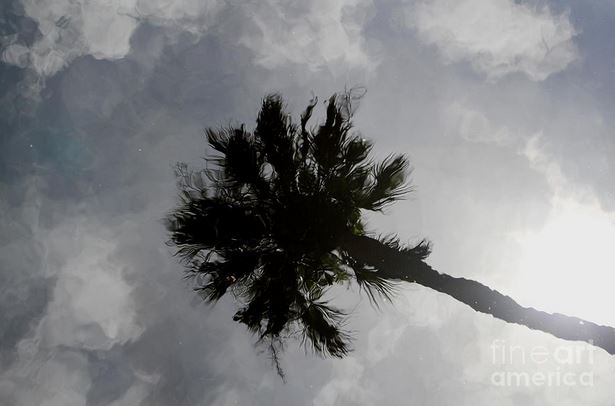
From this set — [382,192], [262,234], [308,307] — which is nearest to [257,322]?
[308,307]

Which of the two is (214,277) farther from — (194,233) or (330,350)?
(330,350)

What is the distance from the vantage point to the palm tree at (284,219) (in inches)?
297

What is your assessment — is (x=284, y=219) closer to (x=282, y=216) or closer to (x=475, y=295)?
(x=282, y=216)

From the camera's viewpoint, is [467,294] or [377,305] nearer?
[467,294]

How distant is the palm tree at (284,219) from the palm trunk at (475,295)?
25 centimetres

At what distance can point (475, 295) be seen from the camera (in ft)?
19.9

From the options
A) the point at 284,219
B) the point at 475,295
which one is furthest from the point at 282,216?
the point at 475,295

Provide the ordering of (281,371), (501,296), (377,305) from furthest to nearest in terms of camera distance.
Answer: (281,371), (377,305), (501,296)

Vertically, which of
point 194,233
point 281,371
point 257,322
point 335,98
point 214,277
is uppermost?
point 335,98

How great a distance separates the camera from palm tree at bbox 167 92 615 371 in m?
7.55

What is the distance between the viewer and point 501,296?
6.00 meters

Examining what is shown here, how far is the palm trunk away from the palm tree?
25cm

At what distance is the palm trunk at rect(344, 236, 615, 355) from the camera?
5.61 metres

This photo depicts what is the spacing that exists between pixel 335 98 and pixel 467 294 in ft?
12.4
